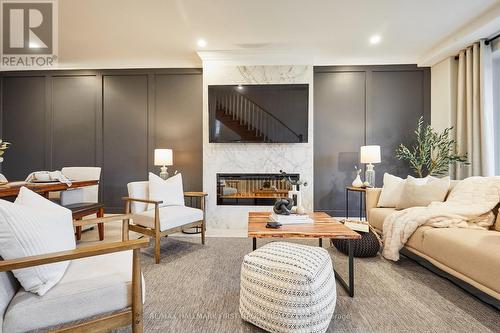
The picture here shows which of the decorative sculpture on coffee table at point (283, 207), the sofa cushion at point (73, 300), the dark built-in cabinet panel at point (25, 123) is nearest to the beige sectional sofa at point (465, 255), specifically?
the decorative sculpture on coffee table at point (283, 207)

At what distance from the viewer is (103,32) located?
11.5 feet

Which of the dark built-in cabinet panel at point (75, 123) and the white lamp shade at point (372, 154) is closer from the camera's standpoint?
the white lamp shade at point (372, 154)

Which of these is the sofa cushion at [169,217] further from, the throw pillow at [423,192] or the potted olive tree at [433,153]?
the potted olive tree at [433,153]

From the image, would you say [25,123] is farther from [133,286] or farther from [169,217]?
[133,286]

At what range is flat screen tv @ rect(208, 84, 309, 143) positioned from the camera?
409cm

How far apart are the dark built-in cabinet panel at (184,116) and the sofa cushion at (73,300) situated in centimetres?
324

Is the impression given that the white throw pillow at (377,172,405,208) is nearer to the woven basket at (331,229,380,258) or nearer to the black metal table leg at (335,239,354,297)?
the woven basket at (331,229,380,258)

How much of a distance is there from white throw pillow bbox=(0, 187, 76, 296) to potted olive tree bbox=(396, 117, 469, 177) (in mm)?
4361

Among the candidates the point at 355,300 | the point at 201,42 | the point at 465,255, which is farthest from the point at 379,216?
the point at 201,42

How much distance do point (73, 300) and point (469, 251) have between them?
Answer: 7.98 feet

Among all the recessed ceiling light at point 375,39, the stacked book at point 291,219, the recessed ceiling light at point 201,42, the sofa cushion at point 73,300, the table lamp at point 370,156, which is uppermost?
the recessed ceiling light at point 201,42

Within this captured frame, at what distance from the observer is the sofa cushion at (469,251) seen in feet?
5.34

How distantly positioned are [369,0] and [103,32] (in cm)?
343
